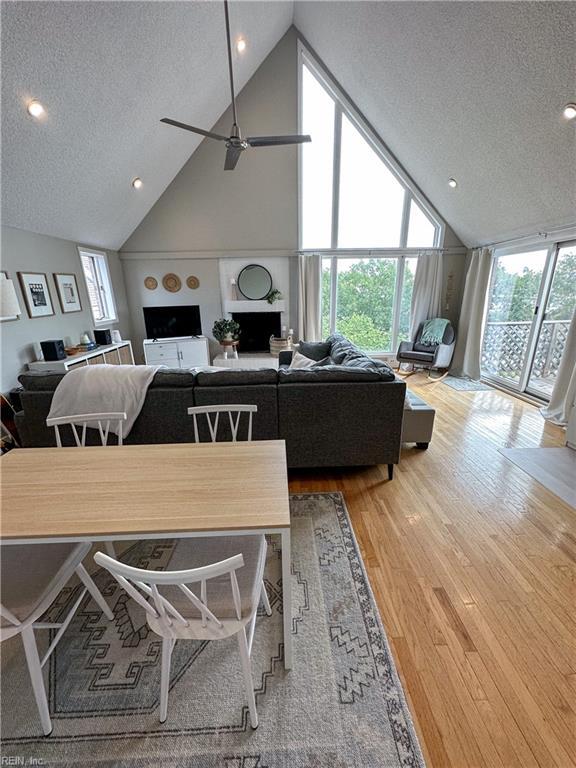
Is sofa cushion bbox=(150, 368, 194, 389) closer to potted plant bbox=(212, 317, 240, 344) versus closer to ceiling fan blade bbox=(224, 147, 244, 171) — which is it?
ceiling fan blade bbox=(224, 147, 244, 171)

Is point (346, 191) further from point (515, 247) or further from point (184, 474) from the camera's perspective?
point (184, 474)

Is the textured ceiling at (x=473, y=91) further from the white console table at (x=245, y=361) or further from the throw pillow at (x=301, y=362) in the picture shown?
the white console table at (x=245, y=361)

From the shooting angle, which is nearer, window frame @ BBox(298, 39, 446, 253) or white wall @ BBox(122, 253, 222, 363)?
window frame @ BBox(298, 39, 446, 253)

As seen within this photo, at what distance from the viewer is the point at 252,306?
5852 millimetres

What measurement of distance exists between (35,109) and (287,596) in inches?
151

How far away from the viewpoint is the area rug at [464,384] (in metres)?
4.71

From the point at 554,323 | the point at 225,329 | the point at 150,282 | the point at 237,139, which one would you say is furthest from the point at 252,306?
the point at 554,323

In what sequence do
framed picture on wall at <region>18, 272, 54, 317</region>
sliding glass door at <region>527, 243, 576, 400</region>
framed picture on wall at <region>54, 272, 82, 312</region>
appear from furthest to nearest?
1. framed picture on wall at <region>54, 272, 82, 312</region>
2. sliding glass door at <region>527, 243, 576, 400</region>
3. framed picture on wall at <region>18, 272, 54, 317</region>

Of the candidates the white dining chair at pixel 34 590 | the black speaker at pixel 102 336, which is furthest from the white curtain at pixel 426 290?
the white dining chair at pixel 34 590

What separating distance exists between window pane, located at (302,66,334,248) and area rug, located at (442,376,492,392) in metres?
3.17

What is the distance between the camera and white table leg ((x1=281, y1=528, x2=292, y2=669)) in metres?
1.05

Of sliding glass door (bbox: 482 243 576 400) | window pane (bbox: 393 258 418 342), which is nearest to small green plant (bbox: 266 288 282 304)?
window pane (bbox: 393 258 418 342)

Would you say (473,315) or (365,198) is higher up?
(365,198)

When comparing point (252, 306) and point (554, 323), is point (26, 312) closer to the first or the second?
point (252, 306)
